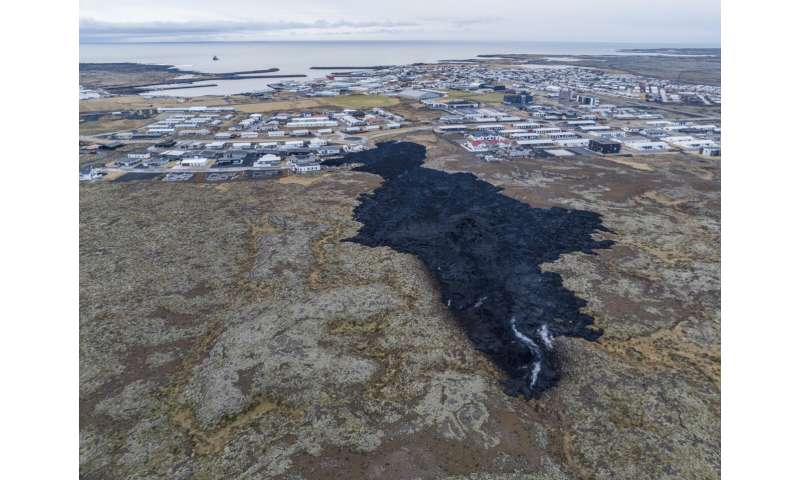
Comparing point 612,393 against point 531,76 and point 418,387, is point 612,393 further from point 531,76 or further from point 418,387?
point 531,76

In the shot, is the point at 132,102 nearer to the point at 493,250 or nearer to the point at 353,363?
the point at 493,250

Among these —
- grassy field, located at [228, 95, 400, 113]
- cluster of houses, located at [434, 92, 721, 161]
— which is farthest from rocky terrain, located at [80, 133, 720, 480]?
grassy field, located at [228, 95, 400, 113]

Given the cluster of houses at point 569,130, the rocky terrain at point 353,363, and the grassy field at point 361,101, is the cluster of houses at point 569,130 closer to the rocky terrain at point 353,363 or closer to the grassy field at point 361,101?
the grassy field at point 361,101

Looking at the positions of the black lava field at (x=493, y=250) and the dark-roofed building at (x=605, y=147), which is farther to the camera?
the dark-roofed building at (x=605, y=147)

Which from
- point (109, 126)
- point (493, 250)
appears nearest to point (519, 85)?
point (109, 126)

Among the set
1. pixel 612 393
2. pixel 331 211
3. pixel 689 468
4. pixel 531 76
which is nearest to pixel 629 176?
pixel 331 211

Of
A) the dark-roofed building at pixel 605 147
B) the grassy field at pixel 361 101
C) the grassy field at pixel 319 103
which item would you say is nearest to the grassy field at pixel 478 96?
the grassy field at pixel 361 101
